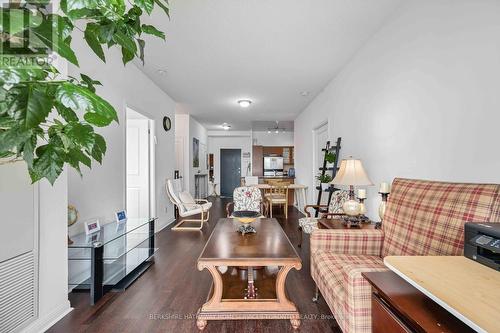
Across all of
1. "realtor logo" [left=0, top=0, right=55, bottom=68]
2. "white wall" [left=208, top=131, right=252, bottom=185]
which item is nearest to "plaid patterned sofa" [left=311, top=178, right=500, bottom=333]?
"realtor logo" [left=0, top=0, right=55, bottom=68]

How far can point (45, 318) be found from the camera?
1.70 meters

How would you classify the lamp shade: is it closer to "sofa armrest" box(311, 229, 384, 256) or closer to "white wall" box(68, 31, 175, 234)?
"sofa armrest" box(311, 229, 384, 256)

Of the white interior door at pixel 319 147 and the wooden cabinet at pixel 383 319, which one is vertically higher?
the white interior door at pixel 319 147

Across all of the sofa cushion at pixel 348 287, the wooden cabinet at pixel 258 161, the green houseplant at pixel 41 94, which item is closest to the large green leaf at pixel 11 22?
the green houseplant at pixel 41 94

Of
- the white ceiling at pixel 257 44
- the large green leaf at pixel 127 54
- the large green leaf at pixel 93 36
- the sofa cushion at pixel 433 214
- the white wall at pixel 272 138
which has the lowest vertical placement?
the sofa cushion at pixel 433 214

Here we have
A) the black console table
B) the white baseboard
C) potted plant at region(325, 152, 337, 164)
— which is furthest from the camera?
potted plant at region(325, 152, 337, 164)

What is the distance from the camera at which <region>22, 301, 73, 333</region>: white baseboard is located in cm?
160

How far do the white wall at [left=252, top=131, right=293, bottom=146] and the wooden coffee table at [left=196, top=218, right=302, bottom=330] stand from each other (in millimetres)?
7506

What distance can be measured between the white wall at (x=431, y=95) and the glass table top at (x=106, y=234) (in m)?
2.80

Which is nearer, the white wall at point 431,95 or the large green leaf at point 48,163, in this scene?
the large green leaf at point 48,163

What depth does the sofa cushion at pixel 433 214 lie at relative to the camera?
1.24 m

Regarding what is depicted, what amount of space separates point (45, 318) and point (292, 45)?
3494mm

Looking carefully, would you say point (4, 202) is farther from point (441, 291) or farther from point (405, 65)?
point (405, 65)

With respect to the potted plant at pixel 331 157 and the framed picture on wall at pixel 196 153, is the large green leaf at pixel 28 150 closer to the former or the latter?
the potted plant at pixel 331 157
